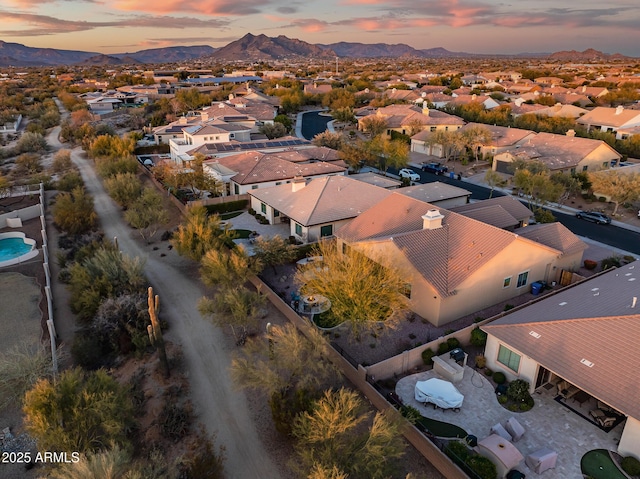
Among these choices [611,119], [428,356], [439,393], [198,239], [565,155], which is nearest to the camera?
[439,393]

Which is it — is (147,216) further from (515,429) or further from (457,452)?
(515,429)

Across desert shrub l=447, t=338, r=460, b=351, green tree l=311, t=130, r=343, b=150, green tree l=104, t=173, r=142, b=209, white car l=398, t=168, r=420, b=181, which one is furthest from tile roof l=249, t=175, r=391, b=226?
green tree l=311, t=130, r=343, b=150

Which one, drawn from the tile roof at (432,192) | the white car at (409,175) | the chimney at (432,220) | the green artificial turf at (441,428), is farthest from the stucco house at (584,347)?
the white car at (409,175)

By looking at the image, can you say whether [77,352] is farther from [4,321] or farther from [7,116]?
[7,116]

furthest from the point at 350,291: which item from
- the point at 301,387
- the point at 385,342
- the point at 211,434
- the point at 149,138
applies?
the point at 149,138

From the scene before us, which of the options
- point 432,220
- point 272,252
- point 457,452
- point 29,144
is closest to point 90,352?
point 272,252

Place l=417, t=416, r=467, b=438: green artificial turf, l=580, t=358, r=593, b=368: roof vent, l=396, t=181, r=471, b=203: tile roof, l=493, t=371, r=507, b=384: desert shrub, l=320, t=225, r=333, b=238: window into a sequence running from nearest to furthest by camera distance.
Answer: l=580, t=358, r=593, b=368: roof vent, l=417, t=416, r=467, b=438: green artificial turf, l=493, t=371, r=507, b=384: desert shrub, l=320, t=225, r=333, b=238: window, l=396, t=181, r=471, b=203: tile roof

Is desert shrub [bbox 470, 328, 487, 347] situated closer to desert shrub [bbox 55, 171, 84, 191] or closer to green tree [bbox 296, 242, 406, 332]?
green tree [bbox 296, 242, 406, 332]
